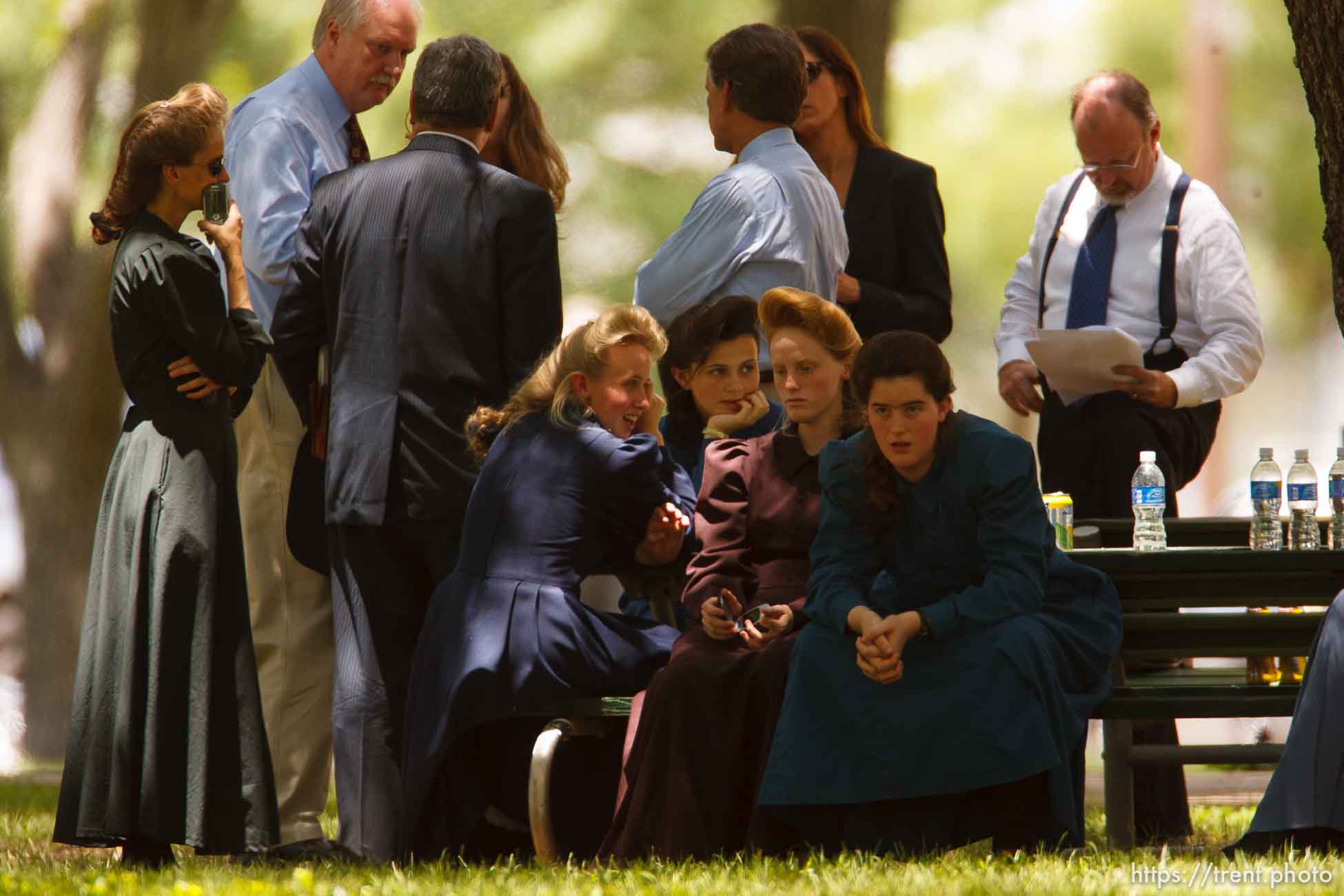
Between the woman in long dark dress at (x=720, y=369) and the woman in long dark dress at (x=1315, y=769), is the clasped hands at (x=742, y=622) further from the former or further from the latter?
the woman in long dark dress at (x=1315, y=769)

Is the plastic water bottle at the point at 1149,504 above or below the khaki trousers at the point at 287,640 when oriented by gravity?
above

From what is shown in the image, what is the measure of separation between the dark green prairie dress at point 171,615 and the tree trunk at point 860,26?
409 cm

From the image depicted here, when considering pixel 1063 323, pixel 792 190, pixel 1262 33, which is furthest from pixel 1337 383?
pixel 792 190

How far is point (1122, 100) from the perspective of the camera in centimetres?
638

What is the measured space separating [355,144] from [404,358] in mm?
1049

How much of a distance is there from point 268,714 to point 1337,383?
6.41m

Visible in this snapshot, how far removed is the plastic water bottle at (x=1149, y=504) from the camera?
17.6 ft

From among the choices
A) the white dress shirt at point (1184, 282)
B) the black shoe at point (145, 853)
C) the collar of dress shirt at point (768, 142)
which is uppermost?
the collar of dress shirt at point (768, 142)

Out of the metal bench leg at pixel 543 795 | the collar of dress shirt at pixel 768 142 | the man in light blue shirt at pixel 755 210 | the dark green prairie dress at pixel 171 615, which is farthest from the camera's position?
the collar of dress shirt at pixel 768 142

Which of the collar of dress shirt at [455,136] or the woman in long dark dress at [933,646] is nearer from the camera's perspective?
the woman in long dark dress at [933,646]

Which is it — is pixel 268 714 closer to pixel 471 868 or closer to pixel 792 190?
pixel 471 868

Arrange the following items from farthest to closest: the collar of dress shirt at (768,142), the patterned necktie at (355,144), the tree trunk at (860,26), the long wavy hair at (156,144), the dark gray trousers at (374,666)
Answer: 1. the tree trunk at (860,26)
2. the patterned necktie at (355,144)
3. the collar of dress shirt at (768,142)
4. the long wavy hair at (156,144)
5. the dark gray trousers at (374,666)

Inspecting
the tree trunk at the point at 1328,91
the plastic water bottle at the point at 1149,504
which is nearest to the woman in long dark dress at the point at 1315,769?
the plastic water bottle at the point at 1149,504

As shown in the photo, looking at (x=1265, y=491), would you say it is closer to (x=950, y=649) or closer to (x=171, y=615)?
(x=950, y=649)
